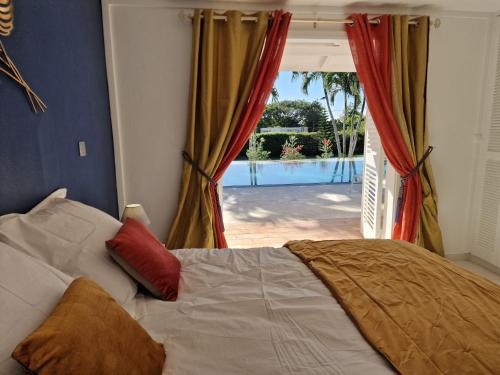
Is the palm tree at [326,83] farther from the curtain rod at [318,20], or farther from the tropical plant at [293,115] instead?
the curtain rod at [318,20]

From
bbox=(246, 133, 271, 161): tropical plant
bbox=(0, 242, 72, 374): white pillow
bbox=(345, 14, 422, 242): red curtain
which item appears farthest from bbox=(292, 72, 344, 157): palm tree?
bbox=(0, 242, 72, 374): white pillow

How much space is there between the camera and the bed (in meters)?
0.99

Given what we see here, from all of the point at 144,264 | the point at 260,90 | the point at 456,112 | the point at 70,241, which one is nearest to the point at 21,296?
the point at 70,241

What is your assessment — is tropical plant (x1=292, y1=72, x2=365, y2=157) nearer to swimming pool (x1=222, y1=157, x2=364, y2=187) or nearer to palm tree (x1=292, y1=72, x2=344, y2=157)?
palm tree (x1=292, y1=72, x2=344, y2=157)

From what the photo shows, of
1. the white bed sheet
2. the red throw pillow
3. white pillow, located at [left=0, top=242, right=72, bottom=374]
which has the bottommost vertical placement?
the white bed sheet

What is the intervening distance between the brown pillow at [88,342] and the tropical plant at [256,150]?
845 cm

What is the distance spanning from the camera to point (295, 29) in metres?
3.06

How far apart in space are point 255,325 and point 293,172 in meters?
8.41

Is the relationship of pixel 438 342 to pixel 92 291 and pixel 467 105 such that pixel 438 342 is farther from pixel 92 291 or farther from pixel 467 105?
pixel 467 105

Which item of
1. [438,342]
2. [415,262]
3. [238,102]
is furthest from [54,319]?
[238,102]

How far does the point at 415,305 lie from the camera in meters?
1.31

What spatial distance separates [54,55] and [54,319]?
160 cm

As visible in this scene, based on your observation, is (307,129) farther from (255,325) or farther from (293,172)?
(255,325)

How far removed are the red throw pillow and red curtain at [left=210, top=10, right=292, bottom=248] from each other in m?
1.53
